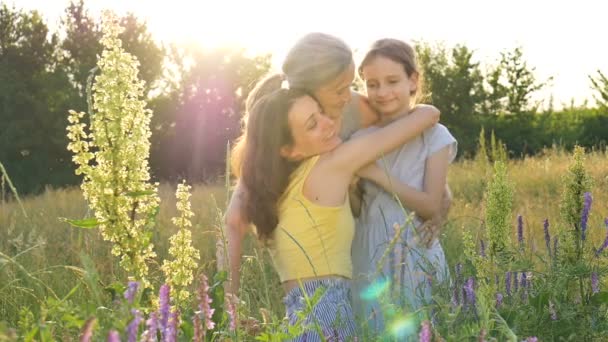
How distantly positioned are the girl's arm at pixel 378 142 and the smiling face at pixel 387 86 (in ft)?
0.65

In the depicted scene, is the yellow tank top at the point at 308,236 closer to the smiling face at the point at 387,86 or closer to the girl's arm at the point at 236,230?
the girl's arm at the point at 236,230

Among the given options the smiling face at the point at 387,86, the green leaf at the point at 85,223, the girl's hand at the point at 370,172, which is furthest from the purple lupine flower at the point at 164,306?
the smiling face at the point at 387,86

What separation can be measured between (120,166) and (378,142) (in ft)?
7.42

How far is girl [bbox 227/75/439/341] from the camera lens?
→ 400cm

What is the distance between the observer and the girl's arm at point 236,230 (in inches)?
147

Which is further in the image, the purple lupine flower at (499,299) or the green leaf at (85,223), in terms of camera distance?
the purple lupine flower at (499,299)

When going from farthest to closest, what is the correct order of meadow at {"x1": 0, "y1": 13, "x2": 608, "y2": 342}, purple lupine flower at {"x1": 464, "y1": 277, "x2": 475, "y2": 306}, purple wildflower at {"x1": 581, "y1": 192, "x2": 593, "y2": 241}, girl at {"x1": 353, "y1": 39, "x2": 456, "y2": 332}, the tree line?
the tree line < girl at {"x1": 353, "y1": 39, "x2": 456, "y2": 332} < purple wildflower at {"x1": 581, "y1": 192, "x2": 593, "y2": 241} < purple lupine flower at {"x1": 464, "y1": 277, "x2": 475, "y2": 306} < meadow at {"x1": 0, "y1": 13, "x2": 608, "y2": 342}

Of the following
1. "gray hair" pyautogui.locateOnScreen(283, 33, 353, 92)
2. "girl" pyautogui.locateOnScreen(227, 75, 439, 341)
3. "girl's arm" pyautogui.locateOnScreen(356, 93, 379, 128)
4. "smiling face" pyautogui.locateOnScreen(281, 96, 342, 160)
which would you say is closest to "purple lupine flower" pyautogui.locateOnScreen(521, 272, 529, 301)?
"girl" pyautogui.locateOnScreen(227, 75, 439, 341)

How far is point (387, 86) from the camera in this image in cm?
458

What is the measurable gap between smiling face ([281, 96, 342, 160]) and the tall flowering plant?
78.3 inches

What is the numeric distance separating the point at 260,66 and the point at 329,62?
29172 millimetres

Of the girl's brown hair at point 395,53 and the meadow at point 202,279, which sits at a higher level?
the girl's brown hair at point 395,53

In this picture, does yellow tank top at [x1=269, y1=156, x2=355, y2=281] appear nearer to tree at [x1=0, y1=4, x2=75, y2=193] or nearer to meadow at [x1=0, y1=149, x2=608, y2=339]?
meadow at [x1=0, y1=149, x2=608, y2=339]

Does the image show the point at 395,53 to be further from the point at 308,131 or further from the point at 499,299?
the point at 499,299
